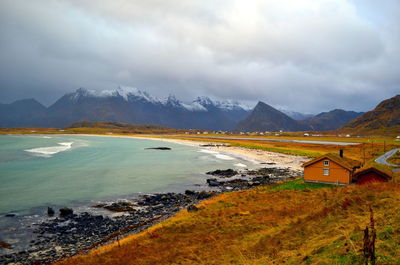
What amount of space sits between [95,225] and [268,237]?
19.0 m

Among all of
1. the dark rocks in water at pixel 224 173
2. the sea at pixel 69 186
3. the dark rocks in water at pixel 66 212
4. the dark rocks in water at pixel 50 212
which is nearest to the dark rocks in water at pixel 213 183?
the sea at pixel 69 186

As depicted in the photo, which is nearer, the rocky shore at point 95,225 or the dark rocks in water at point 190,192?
the rocky shore at point 95,225

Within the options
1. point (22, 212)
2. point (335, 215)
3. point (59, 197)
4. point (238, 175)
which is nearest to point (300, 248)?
point (335, 215)

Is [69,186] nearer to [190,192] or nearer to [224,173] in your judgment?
[190,192]

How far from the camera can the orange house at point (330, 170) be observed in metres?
36.7

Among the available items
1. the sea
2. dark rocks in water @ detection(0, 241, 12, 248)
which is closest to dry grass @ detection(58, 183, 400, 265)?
dark rocks in water @ detection(0, 241, 12, 248)

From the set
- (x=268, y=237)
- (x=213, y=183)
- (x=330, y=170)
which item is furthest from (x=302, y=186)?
(x=268, y=237)

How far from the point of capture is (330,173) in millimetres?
Result: 37938

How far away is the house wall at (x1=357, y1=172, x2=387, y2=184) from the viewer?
33.0 m

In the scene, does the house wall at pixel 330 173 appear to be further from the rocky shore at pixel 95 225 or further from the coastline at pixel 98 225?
the coastline at pixel 98 225

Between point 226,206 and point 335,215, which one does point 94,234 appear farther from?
point 335,215

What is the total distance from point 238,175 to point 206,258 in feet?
140

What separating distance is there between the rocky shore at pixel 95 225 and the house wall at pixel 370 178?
19.2 metres

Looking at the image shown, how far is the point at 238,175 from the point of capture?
57406 mm
